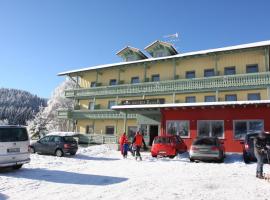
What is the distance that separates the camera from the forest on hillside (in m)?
100

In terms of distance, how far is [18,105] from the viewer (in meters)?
123

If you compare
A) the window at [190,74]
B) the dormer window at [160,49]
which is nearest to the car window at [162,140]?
the window at [190,74]

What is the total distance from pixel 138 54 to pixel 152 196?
95.6ft

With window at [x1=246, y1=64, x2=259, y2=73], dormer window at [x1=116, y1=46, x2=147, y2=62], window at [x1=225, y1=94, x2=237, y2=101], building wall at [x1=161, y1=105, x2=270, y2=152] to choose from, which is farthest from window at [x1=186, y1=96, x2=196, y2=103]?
dormer window at [x1=116, y1=46, x2=147, y2=62]

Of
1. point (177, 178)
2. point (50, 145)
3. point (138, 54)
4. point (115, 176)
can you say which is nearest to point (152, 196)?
point (177, 178)

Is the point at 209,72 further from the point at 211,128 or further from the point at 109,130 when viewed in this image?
the point at 109,130

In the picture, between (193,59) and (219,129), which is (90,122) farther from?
(219,129)

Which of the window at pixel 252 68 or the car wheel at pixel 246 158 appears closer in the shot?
the car wheel at pixel 246 158

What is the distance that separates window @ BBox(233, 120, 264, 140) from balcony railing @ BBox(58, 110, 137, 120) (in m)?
12.7

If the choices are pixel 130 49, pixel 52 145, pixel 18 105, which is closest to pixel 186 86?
pixel 130 49

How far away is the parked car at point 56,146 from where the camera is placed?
19.4 meters

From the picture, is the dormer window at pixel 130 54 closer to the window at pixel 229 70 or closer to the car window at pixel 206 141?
the window at pixel 229 70

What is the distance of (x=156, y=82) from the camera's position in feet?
97.6

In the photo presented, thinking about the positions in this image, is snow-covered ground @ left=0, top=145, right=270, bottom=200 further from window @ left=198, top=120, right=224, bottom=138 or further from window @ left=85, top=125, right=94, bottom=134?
window @ left=85, top=125, right=94, bottom=134
